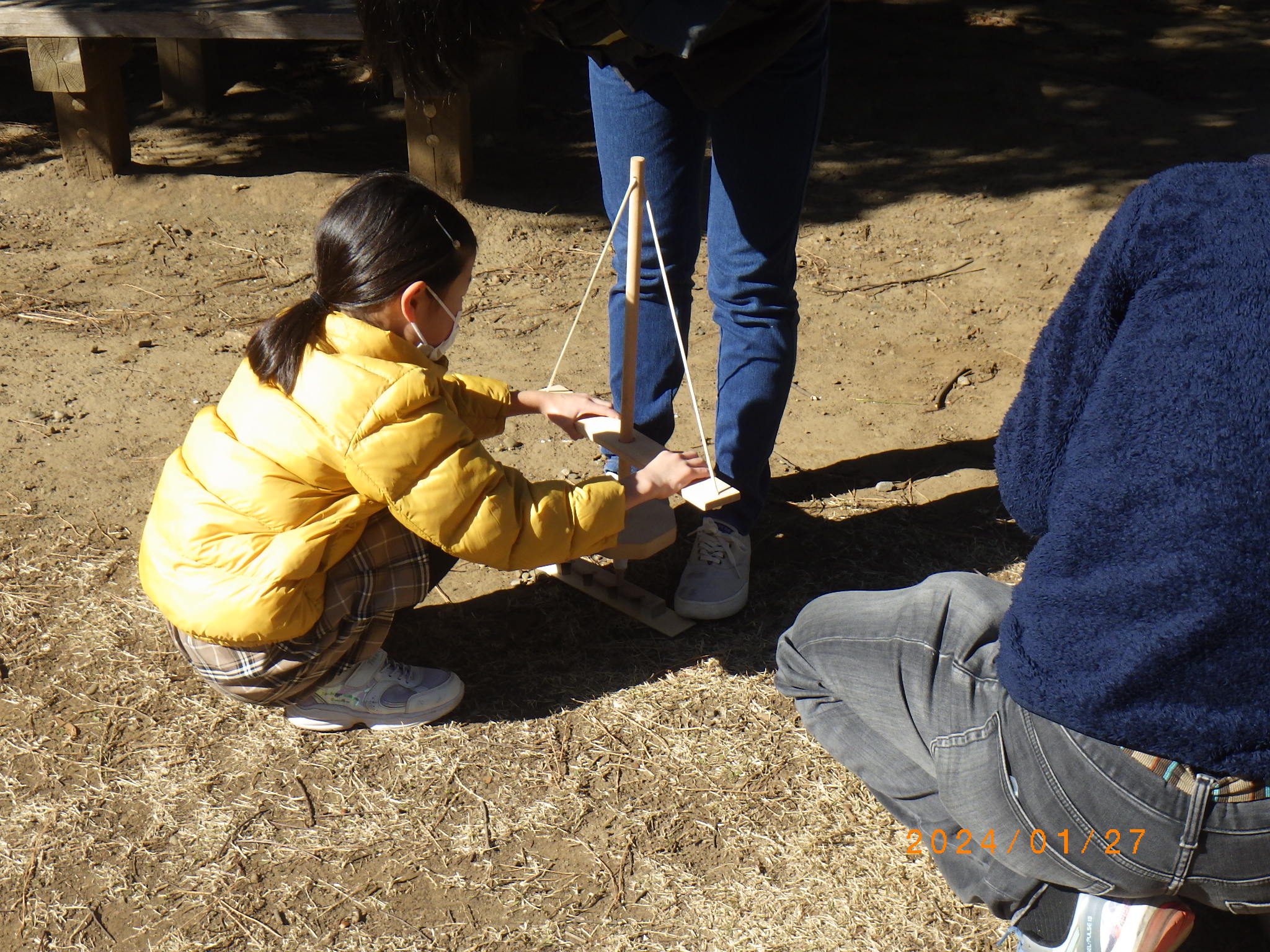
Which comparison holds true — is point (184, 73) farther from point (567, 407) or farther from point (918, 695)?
point (918, 695)

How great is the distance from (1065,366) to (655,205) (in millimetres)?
1094

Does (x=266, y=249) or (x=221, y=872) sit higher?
(x=266, y=249)

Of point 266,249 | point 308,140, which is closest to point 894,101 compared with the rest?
point 308,140

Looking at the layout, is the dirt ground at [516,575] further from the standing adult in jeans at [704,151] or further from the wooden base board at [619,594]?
the standing adult in jeans at [704,151]

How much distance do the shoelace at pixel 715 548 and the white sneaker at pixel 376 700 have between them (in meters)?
0.65

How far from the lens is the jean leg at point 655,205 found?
2215 millimetres

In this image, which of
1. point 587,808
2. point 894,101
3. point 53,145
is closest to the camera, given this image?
point 587,808

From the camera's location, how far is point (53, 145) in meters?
4.93

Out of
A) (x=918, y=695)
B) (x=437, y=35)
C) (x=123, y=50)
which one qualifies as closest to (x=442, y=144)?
(x=123, y=50)

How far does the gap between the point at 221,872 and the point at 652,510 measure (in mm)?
1008

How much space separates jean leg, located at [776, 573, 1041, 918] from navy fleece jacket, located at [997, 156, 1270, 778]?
186 mm

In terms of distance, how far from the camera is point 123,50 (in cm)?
461

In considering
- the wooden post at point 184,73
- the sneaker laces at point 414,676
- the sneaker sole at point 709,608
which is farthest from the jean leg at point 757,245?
the wooden post at point 184,73

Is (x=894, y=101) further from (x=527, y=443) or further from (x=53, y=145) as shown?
(x=53, y=145)
